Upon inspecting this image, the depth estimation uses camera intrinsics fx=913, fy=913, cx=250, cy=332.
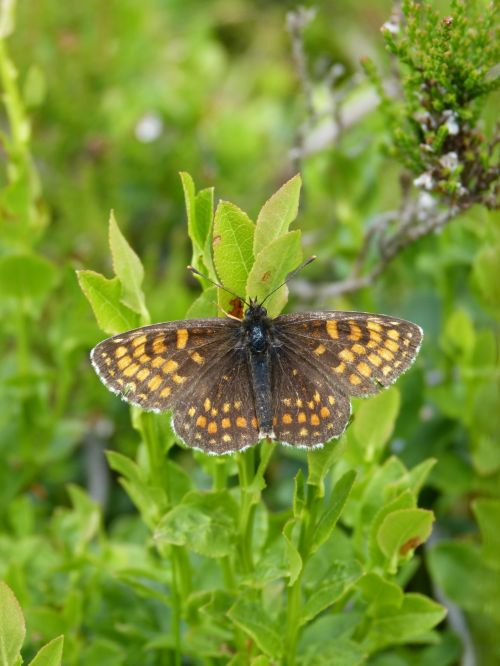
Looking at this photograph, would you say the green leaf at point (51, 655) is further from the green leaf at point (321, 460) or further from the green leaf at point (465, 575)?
the green leaf at point (465, 575)

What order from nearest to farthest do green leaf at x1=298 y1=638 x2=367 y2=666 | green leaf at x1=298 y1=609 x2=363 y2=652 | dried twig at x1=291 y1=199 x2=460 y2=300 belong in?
green leaf at x1=298 y1=638 x2=367 y2=666
green leaf at x1=298 y1=609 x2=363 y2=652
dried twig at x1=291 y1=199 x2=460 y2=300

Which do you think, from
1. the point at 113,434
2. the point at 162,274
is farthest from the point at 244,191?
the point at 113,434

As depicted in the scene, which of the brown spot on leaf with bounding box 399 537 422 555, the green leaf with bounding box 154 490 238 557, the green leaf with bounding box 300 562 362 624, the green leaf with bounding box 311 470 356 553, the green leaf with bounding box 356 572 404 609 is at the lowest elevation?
the green leaf with bounding box 356 572 404 609

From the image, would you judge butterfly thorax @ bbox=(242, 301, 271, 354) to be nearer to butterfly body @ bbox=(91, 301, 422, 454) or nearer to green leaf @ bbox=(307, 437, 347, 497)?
butterfly body @ bbox=(91, 301, 422, 454)

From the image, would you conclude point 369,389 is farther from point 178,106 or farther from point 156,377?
point 178,106

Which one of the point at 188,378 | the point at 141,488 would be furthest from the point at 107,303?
the point at 141,488

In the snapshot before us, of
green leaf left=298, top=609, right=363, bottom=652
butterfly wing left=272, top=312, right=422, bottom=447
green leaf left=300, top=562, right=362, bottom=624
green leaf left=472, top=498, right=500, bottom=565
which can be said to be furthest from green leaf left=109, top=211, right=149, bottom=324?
green leaf left=472, top=498, right=500, bottom=565

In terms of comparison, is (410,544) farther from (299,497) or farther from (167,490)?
(167,490)
